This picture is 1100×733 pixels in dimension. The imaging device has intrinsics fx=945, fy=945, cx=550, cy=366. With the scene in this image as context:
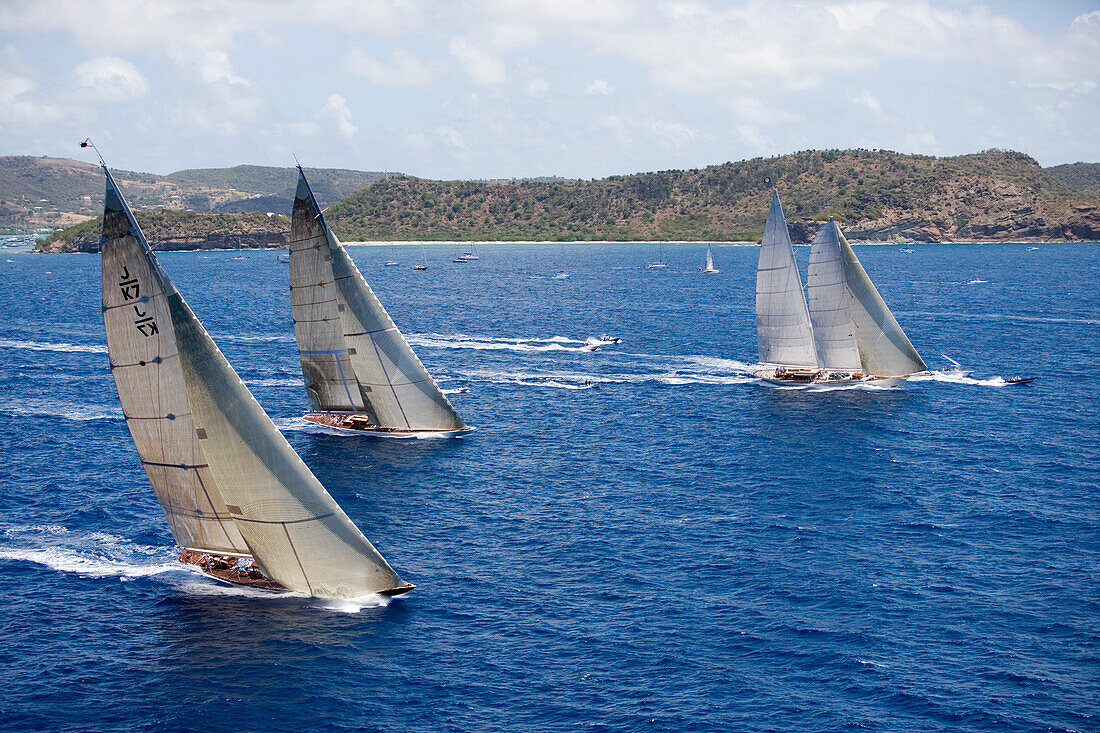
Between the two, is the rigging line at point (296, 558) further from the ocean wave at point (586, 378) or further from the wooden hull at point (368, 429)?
the ocean wave at point (586, 378)

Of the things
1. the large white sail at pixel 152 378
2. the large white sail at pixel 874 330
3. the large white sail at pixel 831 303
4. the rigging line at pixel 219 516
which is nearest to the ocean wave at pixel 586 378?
the large white sail at pixel 831 303

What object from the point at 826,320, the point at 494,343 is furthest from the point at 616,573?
the point at 494,343

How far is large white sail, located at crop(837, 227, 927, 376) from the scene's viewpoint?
295ft

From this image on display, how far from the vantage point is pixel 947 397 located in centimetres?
8812

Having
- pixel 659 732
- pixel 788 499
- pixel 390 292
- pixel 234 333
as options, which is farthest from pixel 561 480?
pixel 390 292

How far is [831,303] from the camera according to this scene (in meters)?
89.9

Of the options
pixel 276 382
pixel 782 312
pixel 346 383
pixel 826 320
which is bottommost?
pixel 276 382

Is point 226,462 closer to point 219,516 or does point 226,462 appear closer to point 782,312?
point 219,516

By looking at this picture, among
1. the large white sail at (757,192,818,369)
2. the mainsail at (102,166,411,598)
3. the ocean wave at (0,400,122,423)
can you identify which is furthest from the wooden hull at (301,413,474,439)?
the large white sail at (757,192,818,369)

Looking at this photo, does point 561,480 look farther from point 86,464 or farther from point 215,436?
point 86,464

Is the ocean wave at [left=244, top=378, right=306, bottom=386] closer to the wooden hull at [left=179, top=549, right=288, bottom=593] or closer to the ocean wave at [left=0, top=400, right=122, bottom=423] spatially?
the ocean wave at [left=0, top=400, right=122, bottom=423]

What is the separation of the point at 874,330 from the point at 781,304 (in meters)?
9.23

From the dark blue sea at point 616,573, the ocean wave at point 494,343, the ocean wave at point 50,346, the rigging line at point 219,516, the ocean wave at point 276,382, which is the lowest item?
the dark blue sea at point 616,573

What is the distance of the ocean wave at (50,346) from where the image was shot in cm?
11369
